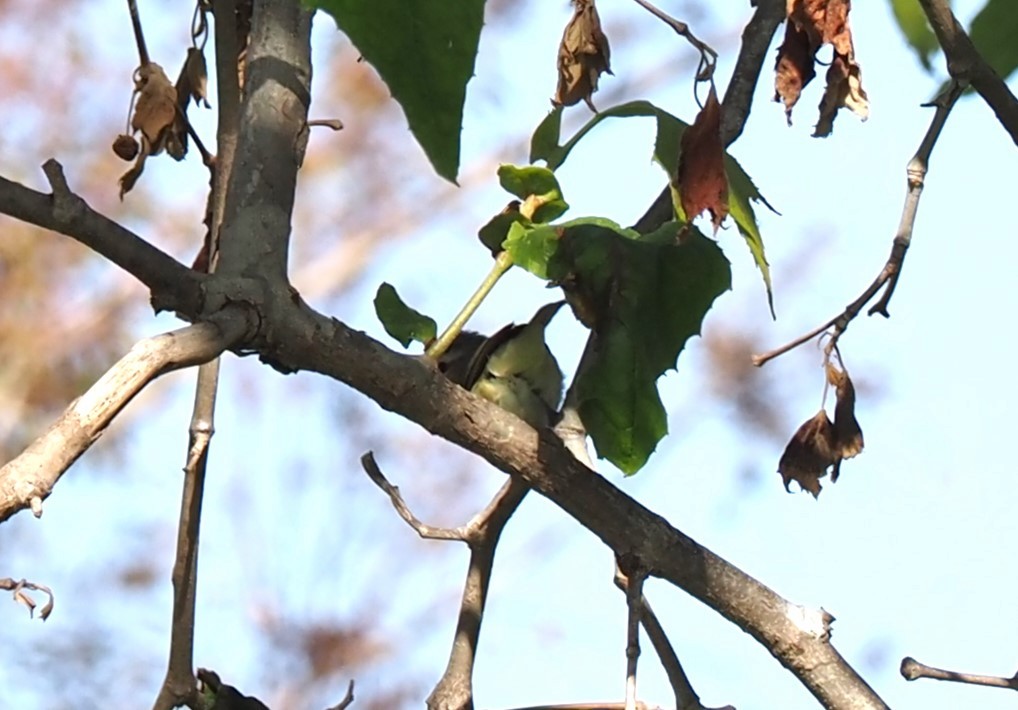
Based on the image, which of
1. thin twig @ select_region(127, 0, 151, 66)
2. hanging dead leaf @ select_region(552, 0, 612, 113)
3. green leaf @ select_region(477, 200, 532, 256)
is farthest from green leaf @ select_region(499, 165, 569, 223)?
thin twig @ select_region(127, 0, 151, 66)

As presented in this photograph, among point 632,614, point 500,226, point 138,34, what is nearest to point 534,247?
point 500,226

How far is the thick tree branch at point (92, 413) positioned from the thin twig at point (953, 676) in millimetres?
350

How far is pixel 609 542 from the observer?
497mm

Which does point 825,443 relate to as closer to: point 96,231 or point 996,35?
point 996,35

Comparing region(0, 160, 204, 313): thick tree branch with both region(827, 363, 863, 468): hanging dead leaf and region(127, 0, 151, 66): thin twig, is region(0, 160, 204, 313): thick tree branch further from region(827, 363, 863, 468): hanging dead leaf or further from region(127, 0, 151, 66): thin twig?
region(827, 363, 863, 468): hanging dead leaf

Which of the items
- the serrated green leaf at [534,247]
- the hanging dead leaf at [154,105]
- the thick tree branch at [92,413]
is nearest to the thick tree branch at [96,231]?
the thick tree branch at [92,413]

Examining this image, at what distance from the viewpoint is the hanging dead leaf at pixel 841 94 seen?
1.85 ft

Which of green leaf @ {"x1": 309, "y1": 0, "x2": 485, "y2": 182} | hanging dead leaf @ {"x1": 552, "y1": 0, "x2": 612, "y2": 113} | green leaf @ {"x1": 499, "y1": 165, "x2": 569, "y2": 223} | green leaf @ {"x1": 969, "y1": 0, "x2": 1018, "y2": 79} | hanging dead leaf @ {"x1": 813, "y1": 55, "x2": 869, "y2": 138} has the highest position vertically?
green leaf @ {"x1": 969, "y1": 0, "x2": 1018, "y2": 79}

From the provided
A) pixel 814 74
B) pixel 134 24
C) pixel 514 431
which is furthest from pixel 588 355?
pixel 134 24

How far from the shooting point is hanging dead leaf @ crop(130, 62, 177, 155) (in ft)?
1.97

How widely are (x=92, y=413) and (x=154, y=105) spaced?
0.30 meters

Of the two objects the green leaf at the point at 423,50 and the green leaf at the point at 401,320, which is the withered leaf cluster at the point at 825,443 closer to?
the green leaf at the point at 401,320

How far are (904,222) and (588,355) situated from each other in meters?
0.19

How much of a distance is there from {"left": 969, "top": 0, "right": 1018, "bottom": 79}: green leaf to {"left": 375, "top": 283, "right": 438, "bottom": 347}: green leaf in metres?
0.33
